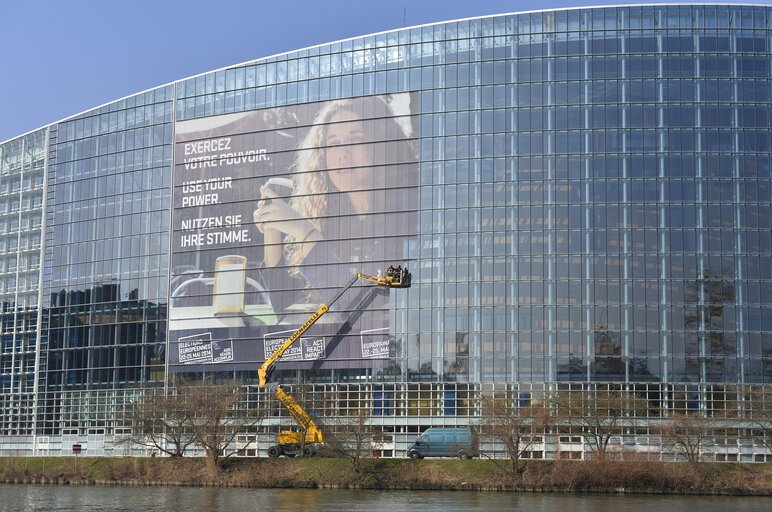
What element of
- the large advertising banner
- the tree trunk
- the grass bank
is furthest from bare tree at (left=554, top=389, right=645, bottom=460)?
the tree trunk

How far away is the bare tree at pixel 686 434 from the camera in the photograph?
322ft

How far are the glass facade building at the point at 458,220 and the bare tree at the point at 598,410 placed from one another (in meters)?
2.07

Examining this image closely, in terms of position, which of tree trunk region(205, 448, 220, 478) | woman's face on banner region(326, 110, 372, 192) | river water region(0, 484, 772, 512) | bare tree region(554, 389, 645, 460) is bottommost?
river water region(0, 484, 772, 512)

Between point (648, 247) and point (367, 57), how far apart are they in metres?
35.1

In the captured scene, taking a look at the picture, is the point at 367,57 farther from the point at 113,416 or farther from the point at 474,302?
the point at 113,416

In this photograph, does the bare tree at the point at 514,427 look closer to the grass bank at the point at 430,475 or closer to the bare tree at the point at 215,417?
the grass bank at the point at 430,475

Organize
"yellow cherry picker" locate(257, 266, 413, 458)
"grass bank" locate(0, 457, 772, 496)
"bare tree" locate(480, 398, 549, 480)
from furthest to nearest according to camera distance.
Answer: "yellow cherry picker" locate(257, 266, 413, 458), "bare tree" locate(480, 398, 549, 480), "grass bank" locate(0, 457, 772, 496)

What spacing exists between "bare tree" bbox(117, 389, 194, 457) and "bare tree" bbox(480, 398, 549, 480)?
2844 centimetres

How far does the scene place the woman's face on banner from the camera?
386 feet

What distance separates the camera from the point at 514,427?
325ft

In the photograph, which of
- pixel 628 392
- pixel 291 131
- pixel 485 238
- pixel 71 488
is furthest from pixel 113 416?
pixel 628 392

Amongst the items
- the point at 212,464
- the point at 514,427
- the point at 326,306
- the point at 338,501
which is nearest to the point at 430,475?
the point at 514,427

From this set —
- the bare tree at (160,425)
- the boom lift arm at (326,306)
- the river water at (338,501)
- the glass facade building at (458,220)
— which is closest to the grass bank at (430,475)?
the bare tree at (160,425)

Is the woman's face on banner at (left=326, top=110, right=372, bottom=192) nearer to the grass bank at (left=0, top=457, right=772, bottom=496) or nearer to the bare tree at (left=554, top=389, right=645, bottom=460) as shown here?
the grass bank at (left=0, top=457, right=772, bottom=496)
